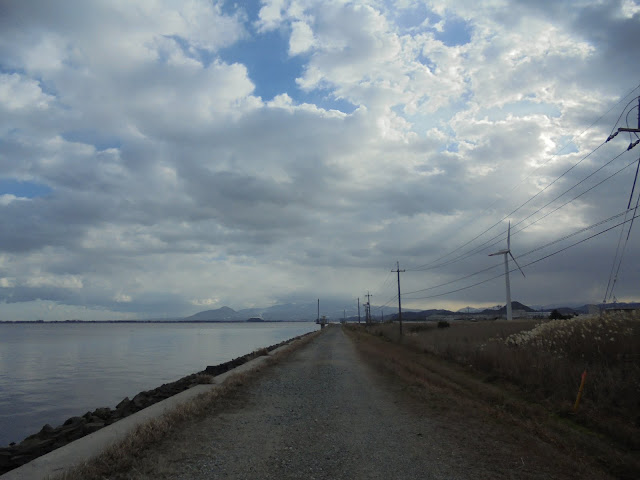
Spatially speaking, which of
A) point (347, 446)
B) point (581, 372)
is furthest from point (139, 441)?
point (581, 372)

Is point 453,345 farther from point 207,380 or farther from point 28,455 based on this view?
point 28,455

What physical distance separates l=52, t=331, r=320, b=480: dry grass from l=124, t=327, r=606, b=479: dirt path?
22 cm

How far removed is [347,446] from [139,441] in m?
3.68

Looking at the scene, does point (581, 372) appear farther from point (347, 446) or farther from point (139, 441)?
point (139, 441)

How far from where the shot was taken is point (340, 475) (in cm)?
650

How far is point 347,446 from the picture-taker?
8.03 meters

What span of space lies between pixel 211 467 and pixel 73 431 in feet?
21.8

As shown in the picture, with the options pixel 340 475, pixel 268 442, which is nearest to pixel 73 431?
pixel 268 442

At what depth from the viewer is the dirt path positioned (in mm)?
6629

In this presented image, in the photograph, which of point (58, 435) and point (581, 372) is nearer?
point (58, 435)

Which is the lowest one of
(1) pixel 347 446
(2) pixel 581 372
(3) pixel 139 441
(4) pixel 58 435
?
(4) pixel 58 435

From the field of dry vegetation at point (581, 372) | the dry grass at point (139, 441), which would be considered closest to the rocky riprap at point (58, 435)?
the dry grass at point (139, 441)

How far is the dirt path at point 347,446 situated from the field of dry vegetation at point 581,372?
6.33 ft

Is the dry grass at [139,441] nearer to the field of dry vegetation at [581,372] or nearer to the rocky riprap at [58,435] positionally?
the rocky riprap at [58,435]
